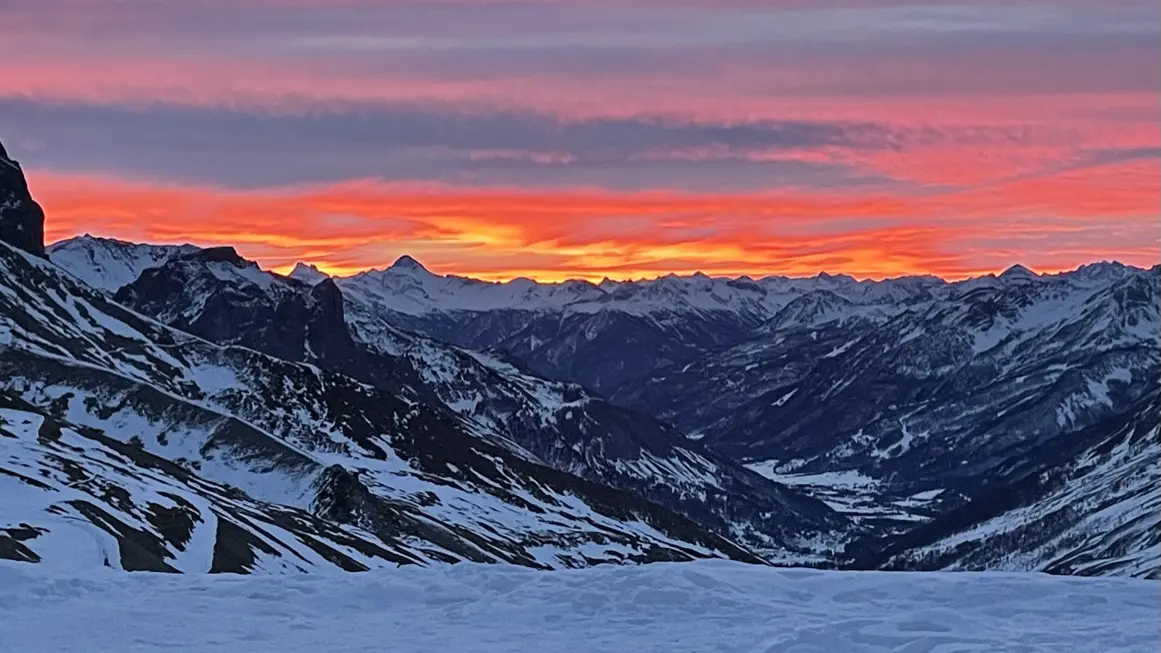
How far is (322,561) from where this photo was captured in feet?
443

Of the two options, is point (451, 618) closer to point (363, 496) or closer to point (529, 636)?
point (529, 636)

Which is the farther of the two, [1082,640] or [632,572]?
[632,572]

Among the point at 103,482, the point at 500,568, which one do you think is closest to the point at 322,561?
the point at 103,482

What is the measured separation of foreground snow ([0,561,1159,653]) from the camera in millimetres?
32312

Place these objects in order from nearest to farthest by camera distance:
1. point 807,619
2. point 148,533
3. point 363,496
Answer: point 807,619 < point 148,533 < point 363,496

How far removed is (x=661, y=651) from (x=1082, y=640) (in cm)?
950

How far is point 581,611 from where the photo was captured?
36.0m

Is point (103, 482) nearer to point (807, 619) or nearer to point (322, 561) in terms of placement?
point (322, 561)

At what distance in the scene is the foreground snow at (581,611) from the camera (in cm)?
3231

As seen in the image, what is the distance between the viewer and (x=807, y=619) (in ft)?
113

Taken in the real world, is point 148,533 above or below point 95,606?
below

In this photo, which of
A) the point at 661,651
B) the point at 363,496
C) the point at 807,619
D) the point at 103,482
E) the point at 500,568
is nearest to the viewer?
the point at 661,651

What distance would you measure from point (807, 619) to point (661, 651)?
14.3ft

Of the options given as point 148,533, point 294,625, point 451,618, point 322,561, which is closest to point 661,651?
point 451,618
